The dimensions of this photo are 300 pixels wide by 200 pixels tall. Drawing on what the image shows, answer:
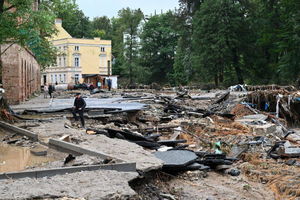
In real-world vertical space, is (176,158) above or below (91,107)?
below

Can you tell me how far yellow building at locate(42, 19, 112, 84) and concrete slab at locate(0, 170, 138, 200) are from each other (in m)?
67.8

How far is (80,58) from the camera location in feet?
248

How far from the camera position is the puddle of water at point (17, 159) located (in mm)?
8242

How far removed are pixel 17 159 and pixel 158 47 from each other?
68035mm

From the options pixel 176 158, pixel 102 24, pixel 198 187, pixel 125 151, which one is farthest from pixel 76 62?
pixel 198 187

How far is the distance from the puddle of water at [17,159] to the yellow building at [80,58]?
63.7 m

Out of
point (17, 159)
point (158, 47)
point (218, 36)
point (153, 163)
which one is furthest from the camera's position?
point (158, 47)

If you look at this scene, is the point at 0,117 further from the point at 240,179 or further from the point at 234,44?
the point at 234,44

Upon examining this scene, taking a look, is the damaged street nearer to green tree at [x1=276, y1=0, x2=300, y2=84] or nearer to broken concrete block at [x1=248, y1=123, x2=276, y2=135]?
broken concrete block at [x1=248, y1=123, x2=276, y2=135]

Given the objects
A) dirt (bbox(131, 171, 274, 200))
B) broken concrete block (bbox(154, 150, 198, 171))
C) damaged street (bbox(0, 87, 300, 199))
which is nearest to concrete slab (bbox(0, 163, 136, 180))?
→ damaged street (bbox(0, 87, 300, 199))

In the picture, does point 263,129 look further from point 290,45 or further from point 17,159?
point 290,45

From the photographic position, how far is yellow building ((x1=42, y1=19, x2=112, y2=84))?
246 ft

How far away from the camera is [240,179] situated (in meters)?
8.23

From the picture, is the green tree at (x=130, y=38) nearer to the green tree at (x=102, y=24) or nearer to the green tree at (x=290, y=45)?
the green tree at (x=290, y=45)
